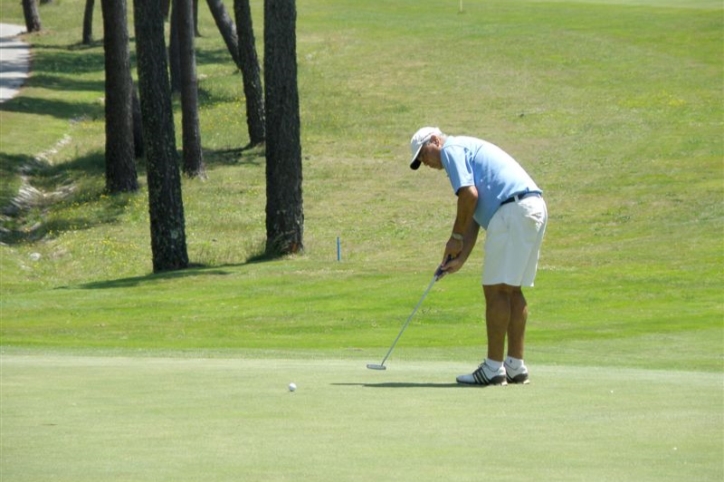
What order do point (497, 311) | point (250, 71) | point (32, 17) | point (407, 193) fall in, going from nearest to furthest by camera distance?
point (497, 311), point (407, 193), point (250, 71), point (32, 17)

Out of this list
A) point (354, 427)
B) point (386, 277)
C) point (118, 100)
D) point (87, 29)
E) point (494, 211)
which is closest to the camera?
point (354, 427)

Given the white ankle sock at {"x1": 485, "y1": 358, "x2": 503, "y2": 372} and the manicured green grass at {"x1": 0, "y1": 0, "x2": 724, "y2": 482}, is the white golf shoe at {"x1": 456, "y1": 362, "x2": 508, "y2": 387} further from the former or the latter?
the manicured green grass at {"x1": 0, "y1": 0, "x2": 724, "y2": 482}

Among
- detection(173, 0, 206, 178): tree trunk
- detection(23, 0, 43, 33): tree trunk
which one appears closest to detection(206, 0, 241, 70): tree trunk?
detection(173, 0, 206, 178): tree trunk

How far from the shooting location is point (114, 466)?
6.49 metres

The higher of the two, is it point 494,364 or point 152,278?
point 494,364

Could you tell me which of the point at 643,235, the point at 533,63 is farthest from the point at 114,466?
the point at 533,63

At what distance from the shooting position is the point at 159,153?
Result: 25.3 metres

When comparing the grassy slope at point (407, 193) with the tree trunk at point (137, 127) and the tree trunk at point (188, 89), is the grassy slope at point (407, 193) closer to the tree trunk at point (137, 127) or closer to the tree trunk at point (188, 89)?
the tree trunk at point (188, 89)

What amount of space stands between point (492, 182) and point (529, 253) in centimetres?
54

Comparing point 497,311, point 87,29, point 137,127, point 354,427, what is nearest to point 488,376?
point 497,311

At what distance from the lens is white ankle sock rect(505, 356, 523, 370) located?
372 inches

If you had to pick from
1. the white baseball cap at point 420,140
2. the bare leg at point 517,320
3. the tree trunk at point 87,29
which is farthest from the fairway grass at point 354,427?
the tree trunk at point 87,29

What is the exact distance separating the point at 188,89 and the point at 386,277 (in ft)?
53.0

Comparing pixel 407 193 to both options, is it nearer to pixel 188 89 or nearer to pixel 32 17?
pixel 188 89
